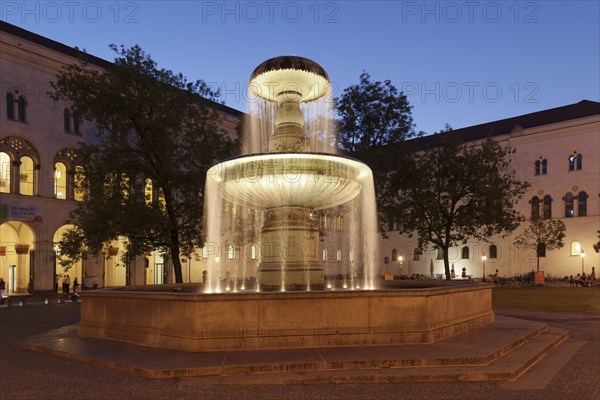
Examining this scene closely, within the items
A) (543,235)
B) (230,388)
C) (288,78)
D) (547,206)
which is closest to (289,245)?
(288,78)

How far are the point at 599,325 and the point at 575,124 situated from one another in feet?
141

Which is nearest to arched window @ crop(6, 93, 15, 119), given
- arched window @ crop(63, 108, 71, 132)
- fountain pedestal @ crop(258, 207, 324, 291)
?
arched window @ crop(63, 108, 71, 132)

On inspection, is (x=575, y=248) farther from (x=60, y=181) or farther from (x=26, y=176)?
(x=26, y=176)

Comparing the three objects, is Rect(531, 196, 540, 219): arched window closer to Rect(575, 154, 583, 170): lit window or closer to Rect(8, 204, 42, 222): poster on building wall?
Rect(575, 154, 583, 170): lit window

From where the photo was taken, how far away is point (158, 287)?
15523 mm

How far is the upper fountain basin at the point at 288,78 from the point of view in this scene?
40.5 ft

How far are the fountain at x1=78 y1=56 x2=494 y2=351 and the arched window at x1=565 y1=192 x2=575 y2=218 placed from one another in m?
45.2

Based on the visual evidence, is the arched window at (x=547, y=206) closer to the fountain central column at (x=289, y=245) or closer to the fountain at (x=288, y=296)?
the fountain at (x=288, y=296)

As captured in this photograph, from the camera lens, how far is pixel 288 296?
890cm

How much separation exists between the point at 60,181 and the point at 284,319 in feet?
99.8

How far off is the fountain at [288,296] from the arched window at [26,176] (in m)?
21.7

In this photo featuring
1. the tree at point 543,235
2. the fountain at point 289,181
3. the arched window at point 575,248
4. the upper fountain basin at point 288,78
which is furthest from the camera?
the arched window at point 575,248

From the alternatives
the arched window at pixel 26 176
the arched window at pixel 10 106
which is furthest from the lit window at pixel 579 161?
the arched window at pixel 10 106

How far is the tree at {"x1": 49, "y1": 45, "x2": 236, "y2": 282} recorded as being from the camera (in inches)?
867
